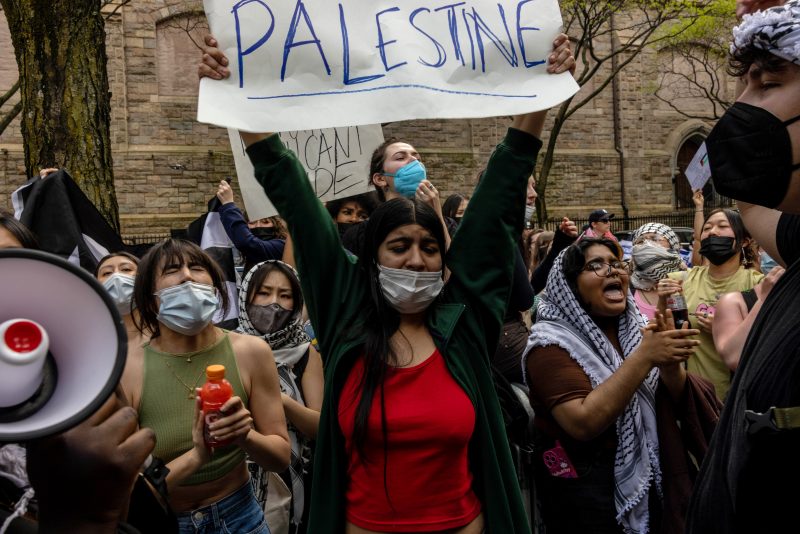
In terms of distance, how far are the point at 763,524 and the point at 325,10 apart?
195cm

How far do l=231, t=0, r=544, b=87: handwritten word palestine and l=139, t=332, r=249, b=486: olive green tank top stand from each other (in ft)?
3.82

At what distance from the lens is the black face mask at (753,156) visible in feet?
5.20

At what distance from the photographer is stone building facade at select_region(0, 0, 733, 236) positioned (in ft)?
60.7

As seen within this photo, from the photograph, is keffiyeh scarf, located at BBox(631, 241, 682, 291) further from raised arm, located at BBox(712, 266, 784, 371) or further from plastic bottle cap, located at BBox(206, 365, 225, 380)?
plastic bottle cap, located at BBox(206, 365, 225, 380)

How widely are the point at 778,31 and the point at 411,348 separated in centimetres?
137

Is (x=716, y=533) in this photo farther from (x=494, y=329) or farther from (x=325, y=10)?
(x=325, y=10)

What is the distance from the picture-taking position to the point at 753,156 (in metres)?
1.62

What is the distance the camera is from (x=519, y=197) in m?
2.40

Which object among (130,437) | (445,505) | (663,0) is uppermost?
(663,0)

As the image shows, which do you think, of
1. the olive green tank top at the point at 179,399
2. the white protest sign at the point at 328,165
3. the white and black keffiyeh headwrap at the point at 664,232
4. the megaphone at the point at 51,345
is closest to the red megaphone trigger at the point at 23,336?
the megaphone at the point at 51,345

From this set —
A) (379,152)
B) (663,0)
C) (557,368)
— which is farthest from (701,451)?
(663,0)

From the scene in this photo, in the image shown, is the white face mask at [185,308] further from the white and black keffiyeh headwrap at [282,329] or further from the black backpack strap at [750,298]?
the black backpack strap at [750,298]

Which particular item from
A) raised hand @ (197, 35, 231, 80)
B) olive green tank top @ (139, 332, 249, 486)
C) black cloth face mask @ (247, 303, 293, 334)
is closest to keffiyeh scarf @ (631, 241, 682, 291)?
black cloth face mask @ (247, 303, 293, 334)

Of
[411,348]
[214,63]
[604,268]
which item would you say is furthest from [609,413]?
[214,63]
